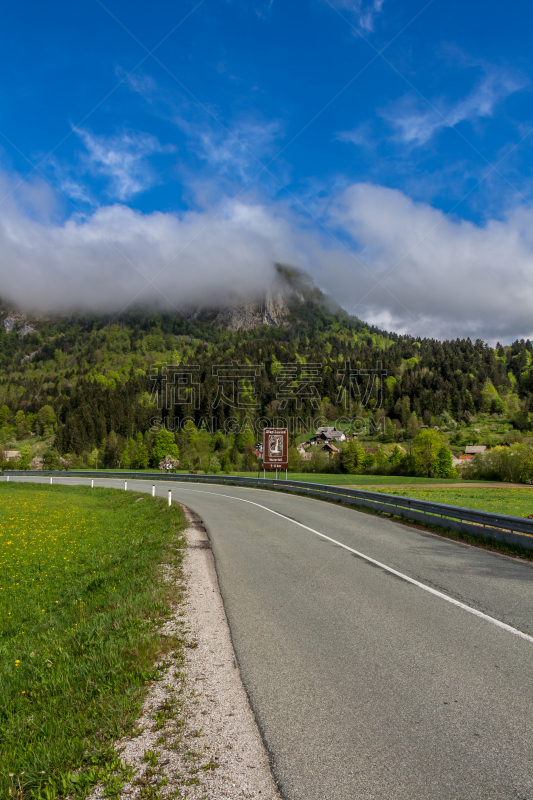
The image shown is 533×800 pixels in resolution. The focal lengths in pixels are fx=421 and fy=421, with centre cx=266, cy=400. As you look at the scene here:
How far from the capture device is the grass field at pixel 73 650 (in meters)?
3.24

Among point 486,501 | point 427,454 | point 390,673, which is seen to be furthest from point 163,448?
point 390,673

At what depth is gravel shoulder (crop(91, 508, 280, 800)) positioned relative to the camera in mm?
2928

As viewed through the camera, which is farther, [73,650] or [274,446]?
[274,446]

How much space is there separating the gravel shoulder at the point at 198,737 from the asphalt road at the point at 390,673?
0.17 m

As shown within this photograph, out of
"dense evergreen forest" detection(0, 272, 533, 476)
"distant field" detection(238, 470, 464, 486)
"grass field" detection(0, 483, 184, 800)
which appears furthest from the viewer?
"dense evergreen forest" detection(0, 272, 533, 476)

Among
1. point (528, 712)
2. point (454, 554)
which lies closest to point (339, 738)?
point (528, 712)

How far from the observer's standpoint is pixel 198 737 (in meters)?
3.52

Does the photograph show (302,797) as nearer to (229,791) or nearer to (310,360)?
(229,791)

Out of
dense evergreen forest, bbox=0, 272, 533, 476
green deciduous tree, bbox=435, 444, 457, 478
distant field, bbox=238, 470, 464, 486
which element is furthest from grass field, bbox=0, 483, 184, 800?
dense evergreen forest, bbox=0, 272, 533, 476

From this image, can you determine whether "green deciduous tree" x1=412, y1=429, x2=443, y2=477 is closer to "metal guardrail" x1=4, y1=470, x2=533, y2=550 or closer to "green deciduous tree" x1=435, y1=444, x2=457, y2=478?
"green deciduous tree" x1=435, y1=444, x2=457, y2=478

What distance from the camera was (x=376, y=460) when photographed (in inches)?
3393

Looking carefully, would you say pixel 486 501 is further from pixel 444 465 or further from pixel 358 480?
pixel 444 465

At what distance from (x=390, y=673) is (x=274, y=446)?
37.5 meters

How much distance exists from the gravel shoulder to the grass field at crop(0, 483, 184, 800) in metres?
0.19
